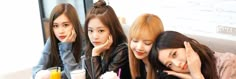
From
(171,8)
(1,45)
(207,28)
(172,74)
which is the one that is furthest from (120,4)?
(172,74)

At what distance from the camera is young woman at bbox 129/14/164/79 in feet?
4.58

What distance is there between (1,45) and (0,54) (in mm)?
82

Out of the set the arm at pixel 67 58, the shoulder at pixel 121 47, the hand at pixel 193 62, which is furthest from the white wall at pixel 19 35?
the hand at pixel 193 62

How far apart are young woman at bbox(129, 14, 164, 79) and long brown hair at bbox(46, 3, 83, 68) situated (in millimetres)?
442

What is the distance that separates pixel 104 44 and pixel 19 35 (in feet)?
4.63

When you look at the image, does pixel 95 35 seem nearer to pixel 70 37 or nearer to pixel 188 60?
pixel 70 37

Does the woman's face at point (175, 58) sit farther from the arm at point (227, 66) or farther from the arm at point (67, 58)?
the arm at point (67, 58)

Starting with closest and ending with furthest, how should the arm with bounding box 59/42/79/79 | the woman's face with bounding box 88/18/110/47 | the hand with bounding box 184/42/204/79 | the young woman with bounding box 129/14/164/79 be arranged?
the hand with bounding box 184/42/204/79
the young woman with bounding box 129/14/164/79
the woman's face with bounding box 88/18/110/47
the arm with bounding box 59/42/79/79

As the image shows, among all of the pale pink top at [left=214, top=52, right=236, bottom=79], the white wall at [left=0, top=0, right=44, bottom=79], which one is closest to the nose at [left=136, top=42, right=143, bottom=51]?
the pale pink top at [left=214, top=52, right=236, bottom=79]

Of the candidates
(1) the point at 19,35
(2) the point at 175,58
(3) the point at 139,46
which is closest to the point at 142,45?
(3) the point at 139,46

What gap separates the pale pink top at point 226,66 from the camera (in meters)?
1.30

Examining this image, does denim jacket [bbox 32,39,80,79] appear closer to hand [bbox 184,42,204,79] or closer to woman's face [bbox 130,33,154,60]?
woman's face [bbox 130,33,154,60]

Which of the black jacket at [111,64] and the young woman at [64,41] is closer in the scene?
the black jacket at [111,64]

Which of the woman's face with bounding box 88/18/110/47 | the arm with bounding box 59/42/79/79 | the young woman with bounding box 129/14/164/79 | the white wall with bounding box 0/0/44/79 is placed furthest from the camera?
the white wall with bounding box 0/0/44/79
